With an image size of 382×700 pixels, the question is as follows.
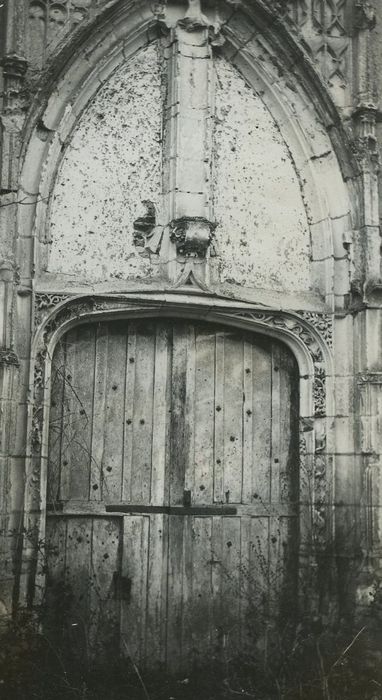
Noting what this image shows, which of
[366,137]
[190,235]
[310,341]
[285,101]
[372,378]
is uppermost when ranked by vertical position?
[285,101]

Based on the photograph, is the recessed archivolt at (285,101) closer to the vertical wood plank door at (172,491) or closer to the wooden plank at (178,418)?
the vertical wood plank door at (172,491)

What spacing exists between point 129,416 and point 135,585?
4.02ft

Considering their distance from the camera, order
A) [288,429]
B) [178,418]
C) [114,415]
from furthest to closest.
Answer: [288,429], [178,418], [114,415]

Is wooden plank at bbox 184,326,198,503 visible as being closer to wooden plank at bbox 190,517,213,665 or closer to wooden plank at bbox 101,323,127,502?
wooden plank at bbox 190,517,213,665

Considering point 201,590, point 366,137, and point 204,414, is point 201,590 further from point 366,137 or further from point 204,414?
point 366,137

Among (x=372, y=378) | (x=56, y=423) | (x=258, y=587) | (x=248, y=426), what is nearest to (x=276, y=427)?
(x=248, y=426)

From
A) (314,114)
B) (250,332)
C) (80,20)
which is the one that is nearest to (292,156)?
(314,114)

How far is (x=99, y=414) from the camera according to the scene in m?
6.68

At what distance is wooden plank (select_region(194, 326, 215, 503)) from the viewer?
681cm

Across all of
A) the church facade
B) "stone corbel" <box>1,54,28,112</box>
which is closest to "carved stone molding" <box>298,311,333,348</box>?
the church facade

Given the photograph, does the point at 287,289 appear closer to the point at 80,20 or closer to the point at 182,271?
the point at 182,271

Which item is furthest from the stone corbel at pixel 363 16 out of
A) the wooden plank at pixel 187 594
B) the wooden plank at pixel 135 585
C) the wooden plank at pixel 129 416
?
the wooden plank at pixel 135 585

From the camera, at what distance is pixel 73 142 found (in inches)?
267

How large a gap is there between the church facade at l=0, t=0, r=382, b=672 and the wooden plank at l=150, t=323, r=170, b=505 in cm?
2
